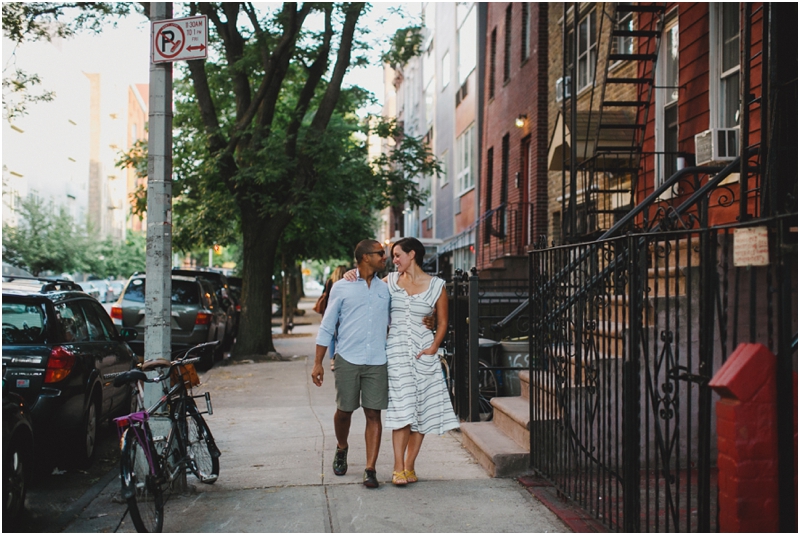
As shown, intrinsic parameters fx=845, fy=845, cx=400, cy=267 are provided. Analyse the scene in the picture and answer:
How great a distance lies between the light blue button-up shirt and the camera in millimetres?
6309

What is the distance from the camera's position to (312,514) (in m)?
5.53

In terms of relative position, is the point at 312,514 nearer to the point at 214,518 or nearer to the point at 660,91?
the point at 214,518

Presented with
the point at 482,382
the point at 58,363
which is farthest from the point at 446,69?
the point at 58,363

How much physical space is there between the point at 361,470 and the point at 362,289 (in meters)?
1.52

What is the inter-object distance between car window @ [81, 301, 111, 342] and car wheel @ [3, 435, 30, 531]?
2.81 m

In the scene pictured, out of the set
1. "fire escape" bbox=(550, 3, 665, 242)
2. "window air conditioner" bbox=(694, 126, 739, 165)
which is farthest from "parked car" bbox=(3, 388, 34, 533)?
"fire escape" bbox=(550, 3, 665, 242)

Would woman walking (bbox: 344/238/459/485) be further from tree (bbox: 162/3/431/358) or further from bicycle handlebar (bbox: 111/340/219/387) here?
tree (bbox: 162/3/431/358)

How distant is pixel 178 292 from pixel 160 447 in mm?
11002

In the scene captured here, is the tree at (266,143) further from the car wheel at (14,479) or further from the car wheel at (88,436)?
the car wheel at (14,479)

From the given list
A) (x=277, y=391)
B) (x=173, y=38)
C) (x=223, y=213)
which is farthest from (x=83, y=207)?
(x=173, y=38)

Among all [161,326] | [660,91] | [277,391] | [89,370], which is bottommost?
[277,391]

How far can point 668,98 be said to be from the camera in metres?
11.4

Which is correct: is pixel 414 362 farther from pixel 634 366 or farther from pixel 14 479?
pixel 14 479

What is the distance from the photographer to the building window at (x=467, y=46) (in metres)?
24.6
